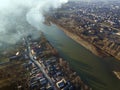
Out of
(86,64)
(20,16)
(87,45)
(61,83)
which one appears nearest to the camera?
(61,83)

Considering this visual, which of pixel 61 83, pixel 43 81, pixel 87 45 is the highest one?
pixel 43 81

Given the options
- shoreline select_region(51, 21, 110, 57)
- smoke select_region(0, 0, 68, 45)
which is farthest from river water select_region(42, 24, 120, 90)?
smoke select_region(0, 0, 68, 45)

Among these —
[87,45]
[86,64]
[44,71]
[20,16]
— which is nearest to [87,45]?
[87,45]

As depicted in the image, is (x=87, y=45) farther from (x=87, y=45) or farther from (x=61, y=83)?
(x=61, y=83)

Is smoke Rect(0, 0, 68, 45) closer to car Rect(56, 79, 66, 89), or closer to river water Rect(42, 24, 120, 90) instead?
river water Rect(42, 24, 120, 90)

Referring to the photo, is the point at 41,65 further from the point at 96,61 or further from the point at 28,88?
the point at 96,61
